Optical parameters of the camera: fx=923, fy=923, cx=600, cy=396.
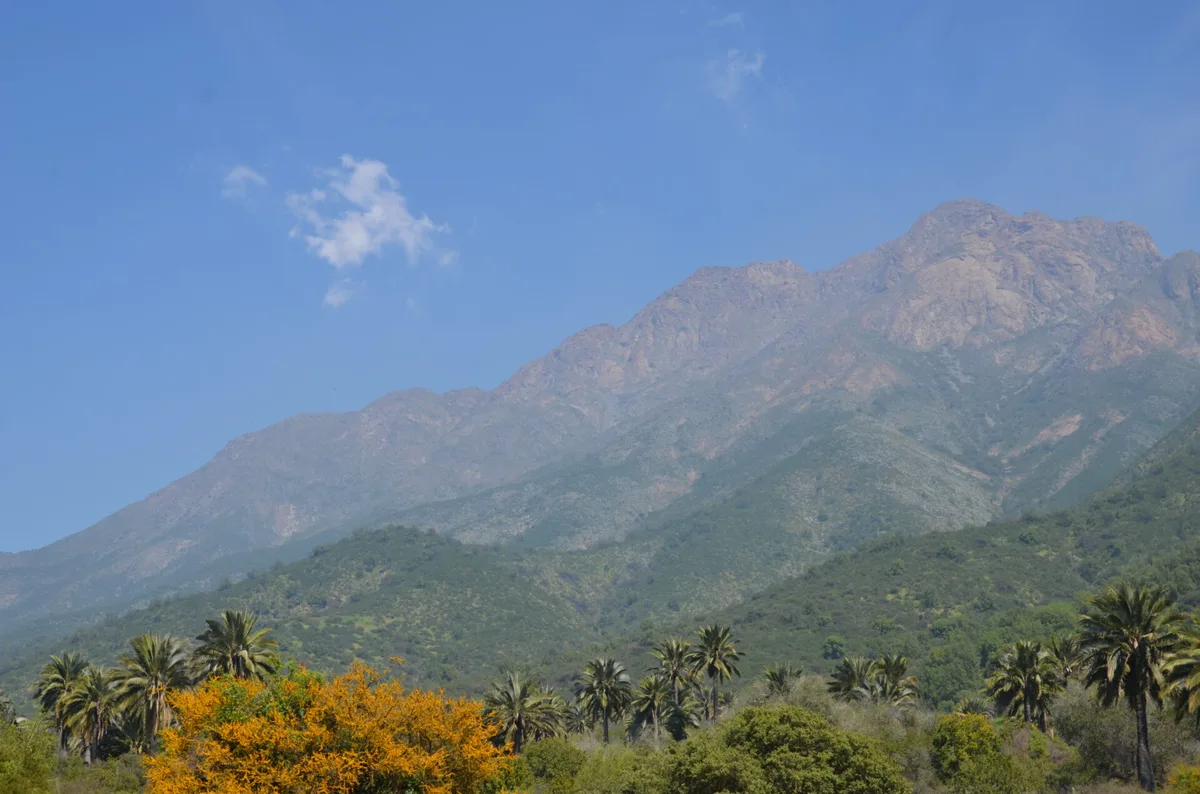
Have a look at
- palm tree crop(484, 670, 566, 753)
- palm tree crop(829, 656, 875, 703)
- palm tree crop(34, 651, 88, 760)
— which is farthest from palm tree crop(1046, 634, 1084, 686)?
palm tree crop(34, 651, 88, 760)

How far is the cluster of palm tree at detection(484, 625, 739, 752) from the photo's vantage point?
71438mm

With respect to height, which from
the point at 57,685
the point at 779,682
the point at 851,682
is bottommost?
the point at 851,682

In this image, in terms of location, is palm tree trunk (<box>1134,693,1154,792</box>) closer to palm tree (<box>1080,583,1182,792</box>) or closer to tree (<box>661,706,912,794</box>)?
palm tree (<box>1080,583,1182,792</box>)

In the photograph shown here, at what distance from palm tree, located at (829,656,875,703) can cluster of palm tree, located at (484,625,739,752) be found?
1066 cm

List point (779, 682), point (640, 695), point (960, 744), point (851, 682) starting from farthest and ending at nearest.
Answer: point (779, 682)
point (851, 682)
point (640, 695)
point (960, 744)

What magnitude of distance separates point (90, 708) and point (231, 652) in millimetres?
17668

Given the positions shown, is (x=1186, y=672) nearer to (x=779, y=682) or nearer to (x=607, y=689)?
(x=779, y=682)

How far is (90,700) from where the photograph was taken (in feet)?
205

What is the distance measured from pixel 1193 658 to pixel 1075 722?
19297mm

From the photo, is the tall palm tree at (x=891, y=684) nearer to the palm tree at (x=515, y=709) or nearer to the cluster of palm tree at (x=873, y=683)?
the cluster of palm tree at (x=873, y=683)

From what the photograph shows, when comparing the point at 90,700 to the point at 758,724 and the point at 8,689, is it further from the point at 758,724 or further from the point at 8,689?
the point at 8,689

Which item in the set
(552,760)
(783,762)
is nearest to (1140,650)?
(783,762)

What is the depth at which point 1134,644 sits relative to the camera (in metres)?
45.5

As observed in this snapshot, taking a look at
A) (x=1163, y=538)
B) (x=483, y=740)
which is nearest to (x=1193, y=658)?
(x=483, y=740)
